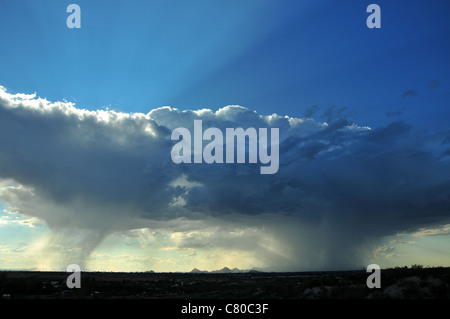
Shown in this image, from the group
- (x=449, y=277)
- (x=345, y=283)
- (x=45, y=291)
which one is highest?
(x=449, y=277)
